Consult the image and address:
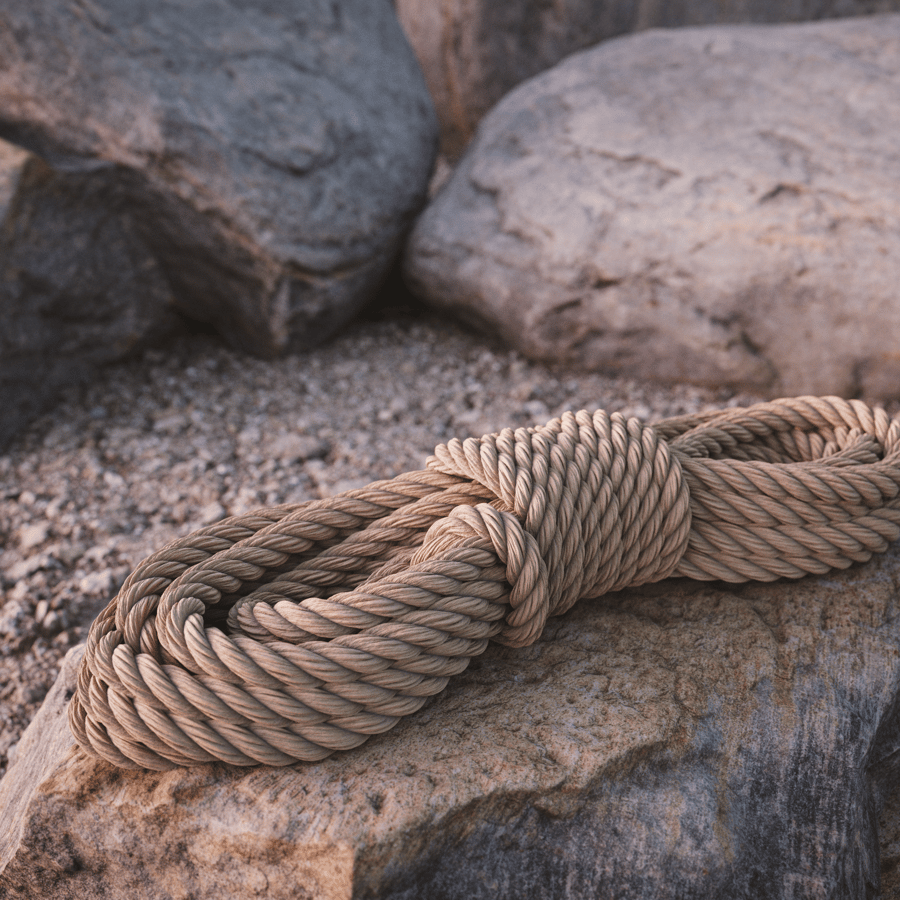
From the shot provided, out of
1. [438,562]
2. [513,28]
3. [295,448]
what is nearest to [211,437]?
[295,448]

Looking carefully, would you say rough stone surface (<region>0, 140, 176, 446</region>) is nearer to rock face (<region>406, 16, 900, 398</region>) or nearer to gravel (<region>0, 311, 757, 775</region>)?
gravel (<region>0, 311, 757, 775</region>)

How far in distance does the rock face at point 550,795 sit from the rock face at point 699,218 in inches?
48.7

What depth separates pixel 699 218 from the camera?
2.13 meters

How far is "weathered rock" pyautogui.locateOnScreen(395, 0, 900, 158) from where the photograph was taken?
3568mm

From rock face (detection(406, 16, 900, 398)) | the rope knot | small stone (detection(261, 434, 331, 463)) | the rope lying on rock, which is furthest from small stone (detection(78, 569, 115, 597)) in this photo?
rock face (detection(406, 16, 900, 398))

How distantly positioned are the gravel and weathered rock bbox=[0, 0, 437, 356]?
0.20 meters

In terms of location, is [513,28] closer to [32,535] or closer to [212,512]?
[212,512]

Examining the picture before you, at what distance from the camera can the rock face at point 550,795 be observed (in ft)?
2.73

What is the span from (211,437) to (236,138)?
838 millimetres

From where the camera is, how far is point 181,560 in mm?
979

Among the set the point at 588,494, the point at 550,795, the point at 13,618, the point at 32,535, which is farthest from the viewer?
the point at 32,535

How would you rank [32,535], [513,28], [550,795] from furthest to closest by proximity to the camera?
[513,28]
[32,535]
[550,795]

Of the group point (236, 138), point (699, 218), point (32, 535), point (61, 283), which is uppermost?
point (236, 138)

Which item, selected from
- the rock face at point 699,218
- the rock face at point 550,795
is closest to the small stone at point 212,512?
the rock face at point 550,795
